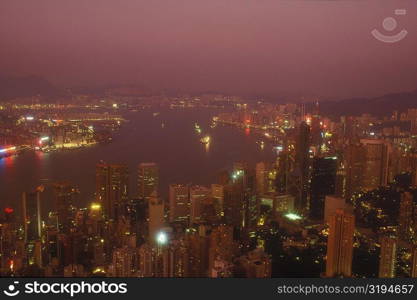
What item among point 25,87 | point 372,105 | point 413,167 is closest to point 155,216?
point 25,87

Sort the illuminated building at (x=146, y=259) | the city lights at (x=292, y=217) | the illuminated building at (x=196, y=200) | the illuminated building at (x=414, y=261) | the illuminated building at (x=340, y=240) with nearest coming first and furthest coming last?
1. the illuminated building at (x=146, y=259)
2. the illuminated building at (x=414, y=261)
3. the illuminated building at (x=340, y=240)
4. the illuminated building at (x=196, y=200)
5. the city lights at (x=292, y=217)

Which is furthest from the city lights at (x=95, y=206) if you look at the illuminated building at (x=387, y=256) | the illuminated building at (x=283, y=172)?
the illuminated building at (x=387, y=256)

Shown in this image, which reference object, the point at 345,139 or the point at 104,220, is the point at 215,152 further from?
the point at 345,139

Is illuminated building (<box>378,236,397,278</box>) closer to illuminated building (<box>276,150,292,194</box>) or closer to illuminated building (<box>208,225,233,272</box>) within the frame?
illuminated building (<box>208,225,233,272</box>)

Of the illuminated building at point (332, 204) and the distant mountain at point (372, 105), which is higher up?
the distant mountain at point (372, 105)

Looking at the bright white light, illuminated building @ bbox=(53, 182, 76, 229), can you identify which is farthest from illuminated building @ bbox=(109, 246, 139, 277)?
illuminated building @ bbox=(53, 182, 76, 229)

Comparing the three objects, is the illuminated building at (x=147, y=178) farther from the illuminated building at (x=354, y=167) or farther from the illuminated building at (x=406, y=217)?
the illuminated building at (x=354, y=167)

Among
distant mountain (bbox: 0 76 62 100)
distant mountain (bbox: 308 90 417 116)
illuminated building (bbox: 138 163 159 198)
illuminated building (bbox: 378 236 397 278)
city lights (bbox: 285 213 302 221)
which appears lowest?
city lights (bbox: 285 213 302 221)
